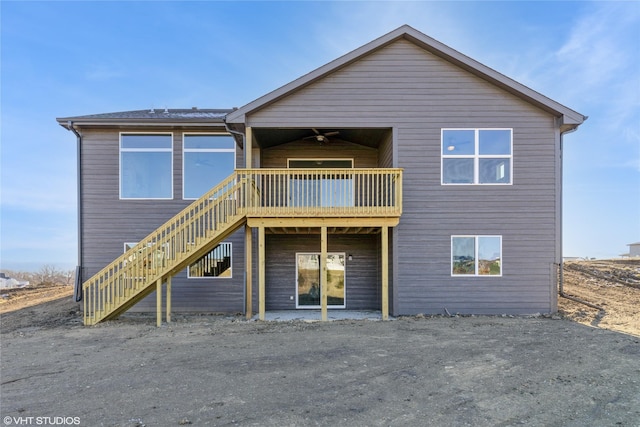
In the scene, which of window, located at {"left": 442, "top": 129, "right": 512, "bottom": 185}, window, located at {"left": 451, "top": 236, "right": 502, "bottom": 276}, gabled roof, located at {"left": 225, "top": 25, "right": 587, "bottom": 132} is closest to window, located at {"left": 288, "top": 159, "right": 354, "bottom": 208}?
gabled roof, located at {"left": 225, "top": 25, "right": 587, "bottom": 132}

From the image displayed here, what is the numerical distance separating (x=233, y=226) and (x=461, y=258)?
6243mm

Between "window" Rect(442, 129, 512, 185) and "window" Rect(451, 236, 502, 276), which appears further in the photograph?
"window" Rect(442, 129, 512, 185)

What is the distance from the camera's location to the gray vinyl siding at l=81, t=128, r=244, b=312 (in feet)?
35.5

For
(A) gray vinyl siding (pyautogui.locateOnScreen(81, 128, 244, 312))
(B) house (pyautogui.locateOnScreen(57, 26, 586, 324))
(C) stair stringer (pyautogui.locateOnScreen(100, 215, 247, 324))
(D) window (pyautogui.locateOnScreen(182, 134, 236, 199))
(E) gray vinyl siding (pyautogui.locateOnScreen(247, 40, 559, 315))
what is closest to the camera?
(C) stair stringer (pyautogui.locateOnScreen(100, 215, 247, 324))

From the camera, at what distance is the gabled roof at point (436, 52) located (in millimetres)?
9688

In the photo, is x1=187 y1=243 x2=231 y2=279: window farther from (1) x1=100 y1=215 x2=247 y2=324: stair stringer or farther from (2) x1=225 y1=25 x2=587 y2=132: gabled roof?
(2) x1=225 y1=25 x2=587 y2=132: gabled roof

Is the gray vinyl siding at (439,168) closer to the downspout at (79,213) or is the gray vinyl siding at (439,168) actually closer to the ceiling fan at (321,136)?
the ceiling fan at (321,136)

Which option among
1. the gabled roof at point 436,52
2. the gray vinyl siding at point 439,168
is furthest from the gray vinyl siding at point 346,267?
the gabled roof at point 436,52

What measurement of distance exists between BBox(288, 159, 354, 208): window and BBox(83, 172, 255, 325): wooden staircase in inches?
64.9

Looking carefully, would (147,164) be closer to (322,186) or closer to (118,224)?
(118,224)

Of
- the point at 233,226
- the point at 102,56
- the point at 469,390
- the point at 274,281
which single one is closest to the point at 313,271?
the point at 274,281

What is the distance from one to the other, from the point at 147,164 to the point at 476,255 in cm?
1006

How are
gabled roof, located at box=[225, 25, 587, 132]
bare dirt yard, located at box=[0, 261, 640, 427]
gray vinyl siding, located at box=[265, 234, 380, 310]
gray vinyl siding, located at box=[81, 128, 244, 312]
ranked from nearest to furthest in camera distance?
bare dirt yard, located at box=[0, 261, 640, 427], gabled roof, located at box=[225, 25, 587, 132], gray vinyl siding, located at box=[81, 128, 244, 312], gray vinyl siding, located at box=[265, 234, 380, 310]

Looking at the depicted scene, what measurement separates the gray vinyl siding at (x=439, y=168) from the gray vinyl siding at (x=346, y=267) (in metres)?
1.71
